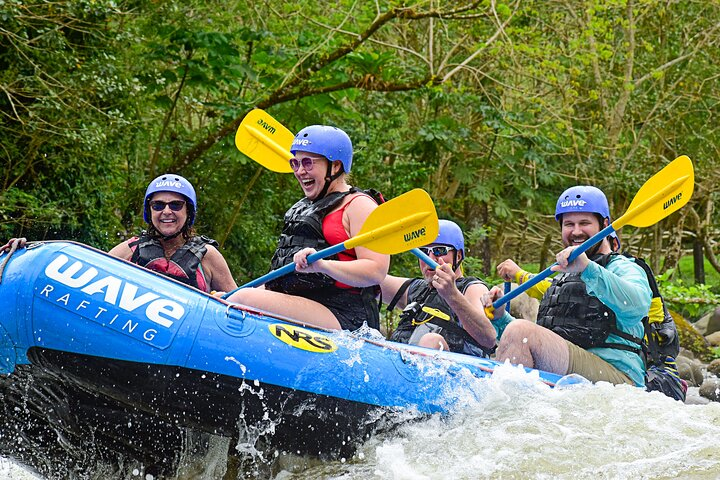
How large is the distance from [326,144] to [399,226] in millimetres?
540

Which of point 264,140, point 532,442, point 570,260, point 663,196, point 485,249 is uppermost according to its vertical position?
point 485,249

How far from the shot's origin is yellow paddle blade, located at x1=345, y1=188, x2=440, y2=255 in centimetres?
417

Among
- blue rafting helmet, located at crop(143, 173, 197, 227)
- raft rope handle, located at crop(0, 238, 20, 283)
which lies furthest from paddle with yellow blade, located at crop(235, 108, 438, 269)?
raft rope handle, located at crop(0, 238, 20, 283)

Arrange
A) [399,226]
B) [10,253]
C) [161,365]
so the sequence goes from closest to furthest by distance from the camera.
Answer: [161,365] < [10,253] < [399,226]

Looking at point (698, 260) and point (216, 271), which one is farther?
point (698, 260)

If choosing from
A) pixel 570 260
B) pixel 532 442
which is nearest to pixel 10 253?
pixel 532 442

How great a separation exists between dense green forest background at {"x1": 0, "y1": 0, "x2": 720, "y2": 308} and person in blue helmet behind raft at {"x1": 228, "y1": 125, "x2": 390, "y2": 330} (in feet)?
11.4

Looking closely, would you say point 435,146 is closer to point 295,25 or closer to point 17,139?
point 295,25

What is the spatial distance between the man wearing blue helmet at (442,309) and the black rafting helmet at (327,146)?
0.78m

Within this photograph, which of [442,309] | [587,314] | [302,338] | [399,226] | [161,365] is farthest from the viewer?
[442,309]

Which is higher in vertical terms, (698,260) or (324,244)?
(698,260)

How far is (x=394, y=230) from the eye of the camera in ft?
13.8

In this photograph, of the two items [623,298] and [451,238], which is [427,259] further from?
[623,298]

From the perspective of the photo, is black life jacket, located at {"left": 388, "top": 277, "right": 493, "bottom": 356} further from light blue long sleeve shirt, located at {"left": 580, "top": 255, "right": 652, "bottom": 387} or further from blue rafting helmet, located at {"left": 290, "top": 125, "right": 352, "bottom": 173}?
blue rafting helmet, located at {"left": 290, "top": 125, "right": 352, "bottom": 173}
